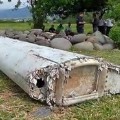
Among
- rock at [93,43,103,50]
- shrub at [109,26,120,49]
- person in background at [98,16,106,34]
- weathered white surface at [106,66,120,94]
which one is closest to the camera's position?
weathered white surface at [106,66,120,94]

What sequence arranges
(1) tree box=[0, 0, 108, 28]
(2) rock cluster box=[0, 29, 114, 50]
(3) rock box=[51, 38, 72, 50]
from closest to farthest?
(3) rock box=[51, 38, 72, 50]
(2) rock cluster box=[0, 29, 114, 50]
(1) tree box=[0, 0, 108, 28]

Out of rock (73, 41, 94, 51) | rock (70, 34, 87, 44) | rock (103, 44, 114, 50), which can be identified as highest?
rock (70, 34, 87, 44)

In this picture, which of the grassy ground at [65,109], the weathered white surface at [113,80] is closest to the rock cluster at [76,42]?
the weathered white surface at [113,80]

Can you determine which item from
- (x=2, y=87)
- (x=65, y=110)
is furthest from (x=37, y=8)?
(x=65, y=110)

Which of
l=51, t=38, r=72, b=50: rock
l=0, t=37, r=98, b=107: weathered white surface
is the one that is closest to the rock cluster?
l=51, t=38, r=72, b=50: rock

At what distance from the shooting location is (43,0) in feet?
56.9

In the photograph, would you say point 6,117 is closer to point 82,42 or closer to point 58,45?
point 58,45

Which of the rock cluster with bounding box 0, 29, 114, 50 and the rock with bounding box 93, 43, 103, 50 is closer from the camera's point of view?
the rock cluster with bounding box 0, 29, 114, 50

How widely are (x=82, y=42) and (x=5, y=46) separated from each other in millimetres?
4698

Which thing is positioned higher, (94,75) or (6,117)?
(94,75)

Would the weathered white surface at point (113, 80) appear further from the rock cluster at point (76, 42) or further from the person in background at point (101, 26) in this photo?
the person in background at point (101, 26)

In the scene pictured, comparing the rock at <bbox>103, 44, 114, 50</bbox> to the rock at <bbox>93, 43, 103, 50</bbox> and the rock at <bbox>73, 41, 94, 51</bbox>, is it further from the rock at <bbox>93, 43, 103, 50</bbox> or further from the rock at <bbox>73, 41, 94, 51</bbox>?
the rock at <bbox>73, 41, 94, 51</bbox>

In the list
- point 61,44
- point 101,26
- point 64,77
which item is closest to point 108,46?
point 61,44

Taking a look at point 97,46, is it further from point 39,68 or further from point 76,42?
point 39,68
